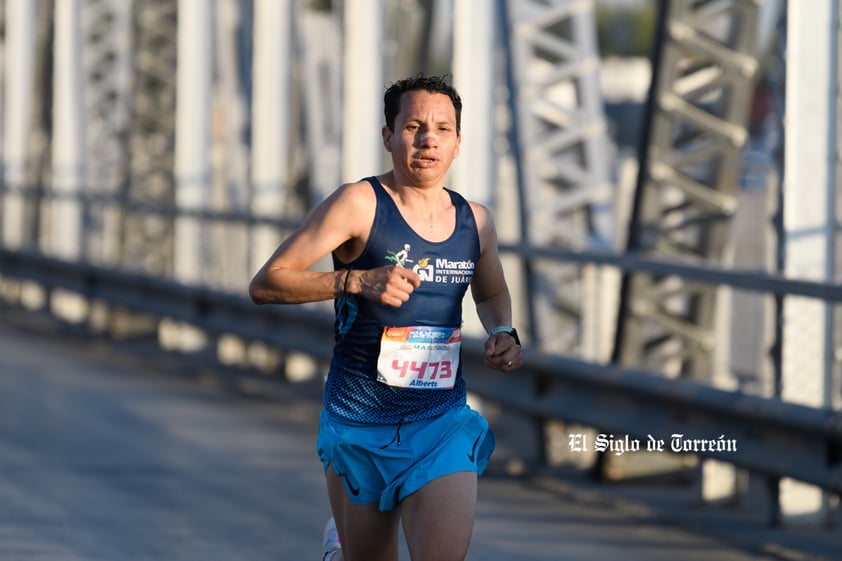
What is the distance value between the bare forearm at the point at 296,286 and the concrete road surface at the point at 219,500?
250 cm

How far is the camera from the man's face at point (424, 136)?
5512 mm

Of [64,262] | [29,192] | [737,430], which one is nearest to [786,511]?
[737,430]

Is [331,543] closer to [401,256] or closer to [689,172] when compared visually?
[401,256]

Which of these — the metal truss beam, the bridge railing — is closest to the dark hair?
the bridge railing

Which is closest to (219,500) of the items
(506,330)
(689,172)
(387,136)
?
(689,172)

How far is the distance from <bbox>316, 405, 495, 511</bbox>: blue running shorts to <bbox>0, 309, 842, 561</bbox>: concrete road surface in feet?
7.48

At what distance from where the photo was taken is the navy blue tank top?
5.54 metres

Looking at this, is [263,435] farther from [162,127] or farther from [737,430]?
[162,127]

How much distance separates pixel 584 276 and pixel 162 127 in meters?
10.5

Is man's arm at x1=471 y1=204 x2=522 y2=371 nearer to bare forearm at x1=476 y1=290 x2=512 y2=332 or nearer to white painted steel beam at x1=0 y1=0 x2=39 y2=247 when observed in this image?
bare forearm at x1=476 y1=290 x2=512 y2=332

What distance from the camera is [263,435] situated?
1170 cm

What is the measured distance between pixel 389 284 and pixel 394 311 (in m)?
0.36

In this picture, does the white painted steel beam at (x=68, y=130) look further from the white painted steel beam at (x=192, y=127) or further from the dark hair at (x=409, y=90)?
the dark hair at (x=409, y=90)

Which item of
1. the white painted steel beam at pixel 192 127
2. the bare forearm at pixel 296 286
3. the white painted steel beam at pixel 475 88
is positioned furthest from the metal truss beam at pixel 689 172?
the white painted steel beam at pixel 192 127
